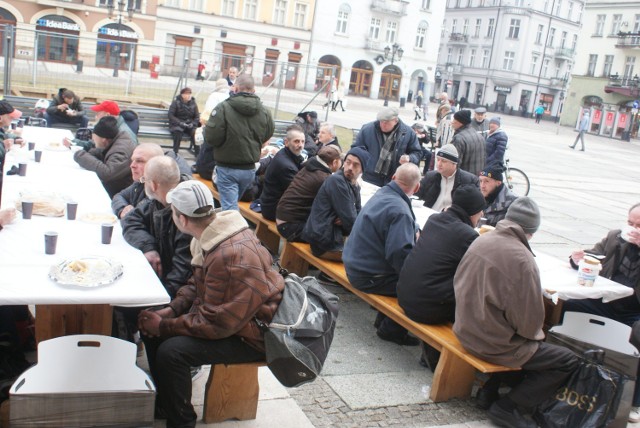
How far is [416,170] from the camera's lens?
5156 mm

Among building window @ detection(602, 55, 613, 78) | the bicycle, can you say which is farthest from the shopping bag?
building window @ detection(602, 55, 613, 78)

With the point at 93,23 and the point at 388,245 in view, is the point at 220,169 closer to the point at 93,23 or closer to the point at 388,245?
the point at 388,245

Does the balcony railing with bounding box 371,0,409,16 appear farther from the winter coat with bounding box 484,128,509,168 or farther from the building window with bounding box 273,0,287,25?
the winter coat with bounding box 484,128,509,168

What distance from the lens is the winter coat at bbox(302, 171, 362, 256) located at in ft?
19.0

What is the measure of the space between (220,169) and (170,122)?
5763 mm

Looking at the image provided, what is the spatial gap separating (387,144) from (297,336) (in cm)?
497

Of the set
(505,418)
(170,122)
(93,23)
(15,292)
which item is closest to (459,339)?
(505,418)

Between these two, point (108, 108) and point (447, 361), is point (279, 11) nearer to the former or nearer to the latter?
point (108, 108)

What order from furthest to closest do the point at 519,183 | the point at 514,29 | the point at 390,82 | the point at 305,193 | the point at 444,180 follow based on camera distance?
1. the point at 514,29
2. the point at 390,82
3. the point at 519,183
4. the point at 444,180
5. the point at 305,193

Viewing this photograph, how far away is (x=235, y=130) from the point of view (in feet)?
22.9

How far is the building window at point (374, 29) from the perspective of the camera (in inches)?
2095

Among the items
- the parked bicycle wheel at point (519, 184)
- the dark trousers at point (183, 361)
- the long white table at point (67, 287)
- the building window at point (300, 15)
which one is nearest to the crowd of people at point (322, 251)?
the dark trousers at point (183, 361)

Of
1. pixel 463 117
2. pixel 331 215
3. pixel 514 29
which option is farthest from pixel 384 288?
pixel 514 29

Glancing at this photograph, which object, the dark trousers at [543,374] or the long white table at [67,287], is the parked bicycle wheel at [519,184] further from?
the long white table at [67,287]
